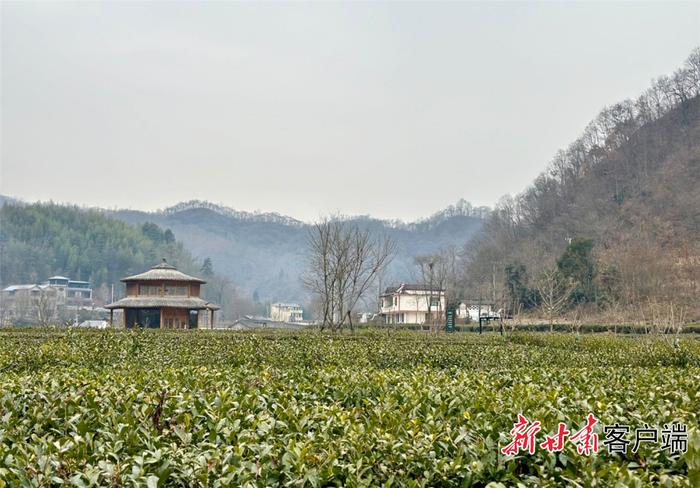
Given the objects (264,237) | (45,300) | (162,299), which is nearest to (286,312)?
(264,237)

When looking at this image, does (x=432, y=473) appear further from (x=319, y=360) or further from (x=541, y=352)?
(x=541, y=352)

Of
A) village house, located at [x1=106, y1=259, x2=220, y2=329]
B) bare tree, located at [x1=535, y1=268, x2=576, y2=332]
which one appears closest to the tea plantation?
village house, located at [x1=106, y1=259, x2=220, y2=329]

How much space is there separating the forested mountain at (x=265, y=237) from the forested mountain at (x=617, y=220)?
162ft

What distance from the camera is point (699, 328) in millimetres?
27375

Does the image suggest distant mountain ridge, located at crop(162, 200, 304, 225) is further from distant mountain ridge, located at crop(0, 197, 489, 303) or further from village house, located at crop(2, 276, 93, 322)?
village house, located at crop(2, 276, 93, 322)

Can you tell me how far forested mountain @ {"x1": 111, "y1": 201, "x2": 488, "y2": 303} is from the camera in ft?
397

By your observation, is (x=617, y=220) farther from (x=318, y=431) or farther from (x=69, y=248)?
(x=69, y=248)

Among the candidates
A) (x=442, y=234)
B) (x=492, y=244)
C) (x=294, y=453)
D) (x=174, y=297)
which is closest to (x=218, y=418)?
(x=294, y=453)

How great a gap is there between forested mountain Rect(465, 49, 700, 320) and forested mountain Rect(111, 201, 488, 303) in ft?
162

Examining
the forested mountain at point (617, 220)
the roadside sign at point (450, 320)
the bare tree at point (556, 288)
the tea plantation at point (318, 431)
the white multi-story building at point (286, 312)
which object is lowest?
the white multi-story building at point (286, 312)

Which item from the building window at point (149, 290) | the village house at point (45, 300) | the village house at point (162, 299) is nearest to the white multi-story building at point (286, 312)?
the village house at point (45, 300)

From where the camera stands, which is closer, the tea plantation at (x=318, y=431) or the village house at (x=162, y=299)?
the tea plantation at (x=318, y=431)

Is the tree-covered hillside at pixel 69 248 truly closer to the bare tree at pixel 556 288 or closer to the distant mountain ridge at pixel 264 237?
the distant mountain ridge at pixel 264 237

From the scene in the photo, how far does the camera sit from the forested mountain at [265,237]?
121 metres
